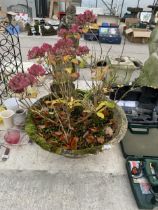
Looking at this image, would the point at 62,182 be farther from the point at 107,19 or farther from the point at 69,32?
the point at 107,19

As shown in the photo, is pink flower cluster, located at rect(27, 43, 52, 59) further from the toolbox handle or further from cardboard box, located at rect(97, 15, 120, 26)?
cardboard box, located at rect(97, 15, 120, 26)

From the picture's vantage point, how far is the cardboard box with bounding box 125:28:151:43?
3084mm

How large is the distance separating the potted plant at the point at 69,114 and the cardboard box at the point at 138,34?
2174 millimetres

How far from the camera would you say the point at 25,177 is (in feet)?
3.34

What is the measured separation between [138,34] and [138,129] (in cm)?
222

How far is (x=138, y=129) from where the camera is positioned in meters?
1.24

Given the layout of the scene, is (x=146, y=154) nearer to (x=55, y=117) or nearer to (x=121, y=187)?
(x=121, y=187)

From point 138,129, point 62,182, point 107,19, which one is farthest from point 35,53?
point 107,19

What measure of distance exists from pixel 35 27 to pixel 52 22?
15.7 inches

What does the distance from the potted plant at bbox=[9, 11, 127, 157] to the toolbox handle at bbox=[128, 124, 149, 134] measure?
0.15m

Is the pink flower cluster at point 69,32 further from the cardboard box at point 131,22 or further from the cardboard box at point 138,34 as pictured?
the cardboard box at point 131,22

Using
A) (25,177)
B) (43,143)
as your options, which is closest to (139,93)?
(43,143)

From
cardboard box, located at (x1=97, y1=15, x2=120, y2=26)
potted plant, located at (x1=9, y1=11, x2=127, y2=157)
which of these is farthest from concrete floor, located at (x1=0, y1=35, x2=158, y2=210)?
cardboard box, located at (x1=97, y1=15, x2=120, y2=26)

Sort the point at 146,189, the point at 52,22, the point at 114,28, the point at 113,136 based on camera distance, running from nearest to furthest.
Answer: the point at 146,189 → the point at 113,136 → the point at 114,28 → the point at 52,22
